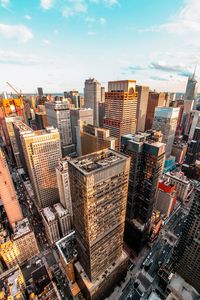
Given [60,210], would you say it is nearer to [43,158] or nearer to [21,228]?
[21,228]

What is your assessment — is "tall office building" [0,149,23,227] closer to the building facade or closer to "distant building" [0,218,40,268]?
"distant building" [0,218,40,268]

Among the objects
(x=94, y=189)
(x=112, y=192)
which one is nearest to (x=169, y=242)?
(x=112, y=192)

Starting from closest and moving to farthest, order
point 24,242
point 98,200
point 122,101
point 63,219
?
point 98,200 < point 24,242 < point 63,219 < point 122,101

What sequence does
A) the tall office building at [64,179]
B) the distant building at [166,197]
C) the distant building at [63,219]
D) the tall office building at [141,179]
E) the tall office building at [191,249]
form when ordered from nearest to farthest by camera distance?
the tall office building at [191,249] → the tall office building at [141,179] → the tall office building at [64,179] → the distant building at [63,219] → the distant building at [166,197]

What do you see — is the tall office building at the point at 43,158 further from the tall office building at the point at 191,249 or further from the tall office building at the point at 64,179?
the tall office building at the point at 191,249

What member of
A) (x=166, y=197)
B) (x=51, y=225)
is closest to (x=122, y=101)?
(x=166, y=197)

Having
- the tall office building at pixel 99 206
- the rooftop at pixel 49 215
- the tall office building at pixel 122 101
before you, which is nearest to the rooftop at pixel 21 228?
the rooftop at pixel 49 215
